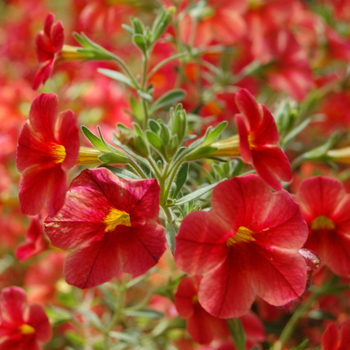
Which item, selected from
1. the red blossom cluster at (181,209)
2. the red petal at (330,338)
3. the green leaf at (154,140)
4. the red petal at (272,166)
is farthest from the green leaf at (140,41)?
the red petal at (330,338)

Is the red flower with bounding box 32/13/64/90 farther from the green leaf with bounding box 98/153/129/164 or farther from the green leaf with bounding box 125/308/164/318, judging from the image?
the green leaf with bounding box 125/308/164/318

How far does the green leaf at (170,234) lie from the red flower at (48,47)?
16.6 inches

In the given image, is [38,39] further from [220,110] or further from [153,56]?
[153,56]

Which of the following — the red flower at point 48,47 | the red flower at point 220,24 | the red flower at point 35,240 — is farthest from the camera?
the red flower at point 220,24

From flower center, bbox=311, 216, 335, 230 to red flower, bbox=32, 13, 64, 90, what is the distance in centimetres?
66

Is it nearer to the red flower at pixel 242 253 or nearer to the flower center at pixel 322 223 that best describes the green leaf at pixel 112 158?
the red flower at pixel 242 253

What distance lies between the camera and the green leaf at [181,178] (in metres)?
0.76

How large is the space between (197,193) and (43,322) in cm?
47

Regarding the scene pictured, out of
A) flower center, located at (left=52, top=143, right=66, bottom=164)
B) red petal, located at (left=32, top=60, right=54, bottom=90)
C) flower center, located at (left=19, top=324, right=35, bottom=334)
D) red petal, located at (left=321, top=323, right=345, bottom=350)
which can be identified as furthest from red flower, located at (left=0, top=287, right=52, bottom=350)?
red petal, located at (left=321, top=323, right=345, bottom=350)

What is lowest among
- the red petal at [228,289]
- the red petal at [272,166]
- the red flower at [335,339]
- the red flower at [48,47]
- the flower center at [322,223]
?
the red flower at [335,339]

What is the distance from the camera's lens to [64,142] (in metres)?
0.68

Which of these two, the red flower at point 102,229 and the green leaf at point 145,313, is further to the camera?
the green leaf at point 145,313

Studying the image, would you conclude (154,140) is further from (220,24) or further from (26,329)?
(220,24)

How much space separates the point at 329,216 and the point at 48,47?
0.74m
